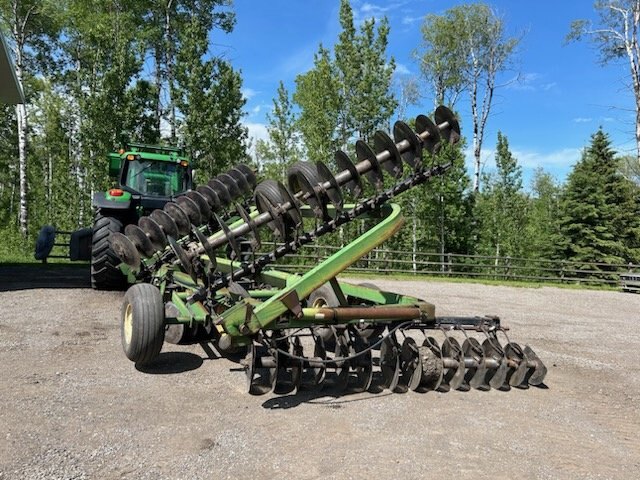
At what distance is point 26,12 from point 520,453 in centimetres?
2483

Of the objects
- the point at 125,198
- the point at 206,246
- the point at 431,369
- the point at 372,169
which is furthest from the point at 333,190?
the point at 125,198

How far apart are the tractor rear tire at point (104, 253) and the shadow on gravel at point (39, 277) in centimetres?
142

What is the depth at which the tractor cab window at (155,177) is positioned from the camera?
9289 mm

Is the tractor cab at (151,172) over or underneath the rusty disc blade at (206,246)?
over

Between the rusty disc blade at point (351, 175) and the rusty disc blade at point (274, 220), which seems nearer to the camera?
the rusty disc blade at point (274, 220)

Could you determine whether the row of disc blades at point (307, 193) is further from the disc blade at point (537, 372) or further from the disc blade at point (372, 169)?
the disc blade at point (537, 372)

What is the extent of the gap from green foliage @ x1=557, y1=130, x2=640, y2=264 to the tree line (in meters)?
0.06

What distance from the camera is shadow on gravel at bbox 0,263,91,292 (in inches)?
371

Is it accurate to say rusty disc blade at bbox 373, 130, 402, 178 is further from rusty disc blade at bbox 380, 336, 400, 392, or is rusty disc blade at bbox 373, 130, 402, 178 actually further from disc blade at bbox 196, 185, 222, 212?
disc blade at bbox 196, 185, 222, 212

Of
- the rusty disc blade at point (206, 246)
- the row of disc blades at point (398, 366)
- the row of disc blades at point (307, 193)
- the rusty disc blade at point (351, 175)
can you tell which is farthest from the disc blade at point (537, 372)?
the rusty disc blade at point (206, 246)

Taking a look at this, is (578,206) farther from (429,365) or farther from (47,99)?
(47,99)

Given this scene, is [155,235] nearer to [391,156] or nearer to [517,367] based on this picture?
[391,156]

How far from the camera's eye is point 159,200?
28.1 feet

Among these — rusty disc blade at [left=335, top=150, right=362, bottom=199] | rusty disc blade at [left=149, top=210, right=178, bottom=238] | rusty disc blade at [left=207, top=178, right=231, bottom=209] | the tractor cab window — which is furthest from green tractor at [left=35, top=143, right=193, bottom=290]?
rusty disc blade at [left=335, top=150, right=362, bottom=199]
